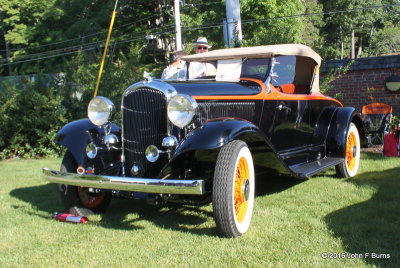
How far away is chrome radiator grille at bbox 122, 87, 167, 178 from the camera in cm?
358

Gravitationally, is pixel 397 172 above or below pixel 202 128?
below

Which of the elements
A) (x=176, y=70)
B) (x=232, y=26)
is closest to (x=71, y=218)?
(x=176, y=70)

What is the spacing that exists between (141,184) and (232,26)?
8888 mm

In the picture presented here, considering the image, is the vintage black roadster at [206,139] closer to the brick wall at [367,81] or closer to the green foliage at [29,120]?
the brick wall at [367,81]

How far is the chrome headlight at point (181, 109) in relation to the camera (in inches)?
133

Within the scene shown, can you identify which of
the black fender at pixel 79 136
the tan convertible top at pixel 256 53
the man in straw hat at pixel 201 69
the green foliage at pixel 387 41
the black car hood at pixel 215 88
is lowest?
the green foliage at pixel 387 41

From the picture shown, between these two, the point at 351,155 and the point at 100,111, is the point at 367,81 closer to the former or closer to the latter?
the point at 351,155

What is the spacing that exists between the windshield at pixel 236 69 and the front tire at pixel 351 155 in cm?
172

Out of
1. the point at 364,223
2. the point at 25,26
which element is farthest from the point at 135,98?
the point at 25,26

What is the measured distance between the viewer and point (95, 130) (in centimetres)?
420

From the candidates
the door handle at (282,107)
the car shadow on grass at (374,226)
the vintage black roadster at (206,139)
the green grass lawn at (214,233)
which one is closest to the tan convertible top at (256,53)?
the vintage black roadster at (206,139)

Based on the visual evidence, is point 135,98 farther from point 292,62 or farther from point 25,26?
point 25,26

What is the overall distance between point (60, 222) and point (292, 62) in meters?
3.37

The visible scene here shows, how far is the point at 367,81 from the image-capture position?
31.3 ft
